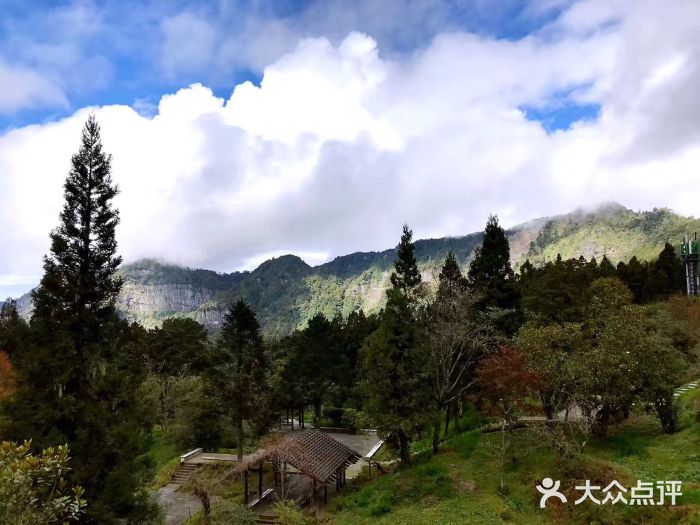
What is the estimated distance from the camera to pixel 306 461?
26609mm

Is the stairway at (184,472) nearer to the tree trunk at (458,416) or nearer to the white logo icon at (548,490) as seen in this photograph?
the tree trunk at (458,416)

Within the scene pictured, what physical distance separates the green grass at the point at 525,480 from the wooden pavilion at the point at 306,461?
1.72 meters

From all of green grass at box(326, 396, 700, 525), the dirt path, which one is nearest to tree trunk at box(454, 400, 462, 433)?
green grass at box(326, 396, 700, 525)

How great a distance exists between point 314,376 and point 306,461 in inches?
891

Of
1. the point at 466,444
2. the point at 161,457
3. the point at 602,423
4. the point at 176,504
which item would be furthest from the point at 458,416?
the point at 161,457

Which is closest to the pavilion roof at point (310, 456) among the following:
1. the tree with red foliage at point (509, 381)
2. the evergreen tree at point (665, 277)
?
the tree with red foliage at point (509, 381)

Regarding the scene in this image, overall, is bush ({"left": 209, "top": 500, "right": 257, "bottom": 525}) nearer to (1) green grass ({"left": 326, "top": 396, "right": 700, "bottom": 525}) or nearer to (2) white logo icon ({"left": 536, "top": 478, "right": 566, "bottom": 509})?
(1) green grass ({"left": 326, "top": 396, "right": 700, "bottom": 525})

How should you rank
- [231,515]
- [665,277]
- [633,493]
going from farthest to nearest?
1. [665,277]
2. [231,515]
3. [633,493]

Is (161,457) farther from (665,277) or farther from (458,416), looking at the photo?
(665,277)

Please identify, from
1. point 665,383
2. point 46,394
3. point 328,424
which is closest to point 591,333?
point 665,383

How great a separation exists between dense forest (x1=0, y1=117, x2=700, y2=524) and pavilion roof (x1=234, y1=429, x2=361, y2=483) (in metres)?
3.41

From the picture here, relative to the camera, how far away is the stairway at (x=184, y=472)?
1369 inches

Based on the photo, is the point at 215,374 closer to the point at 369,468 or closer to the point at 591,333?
the point at 369,468

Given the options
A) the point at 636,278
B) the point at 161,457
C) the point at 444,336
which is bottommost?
the point at 161,457
